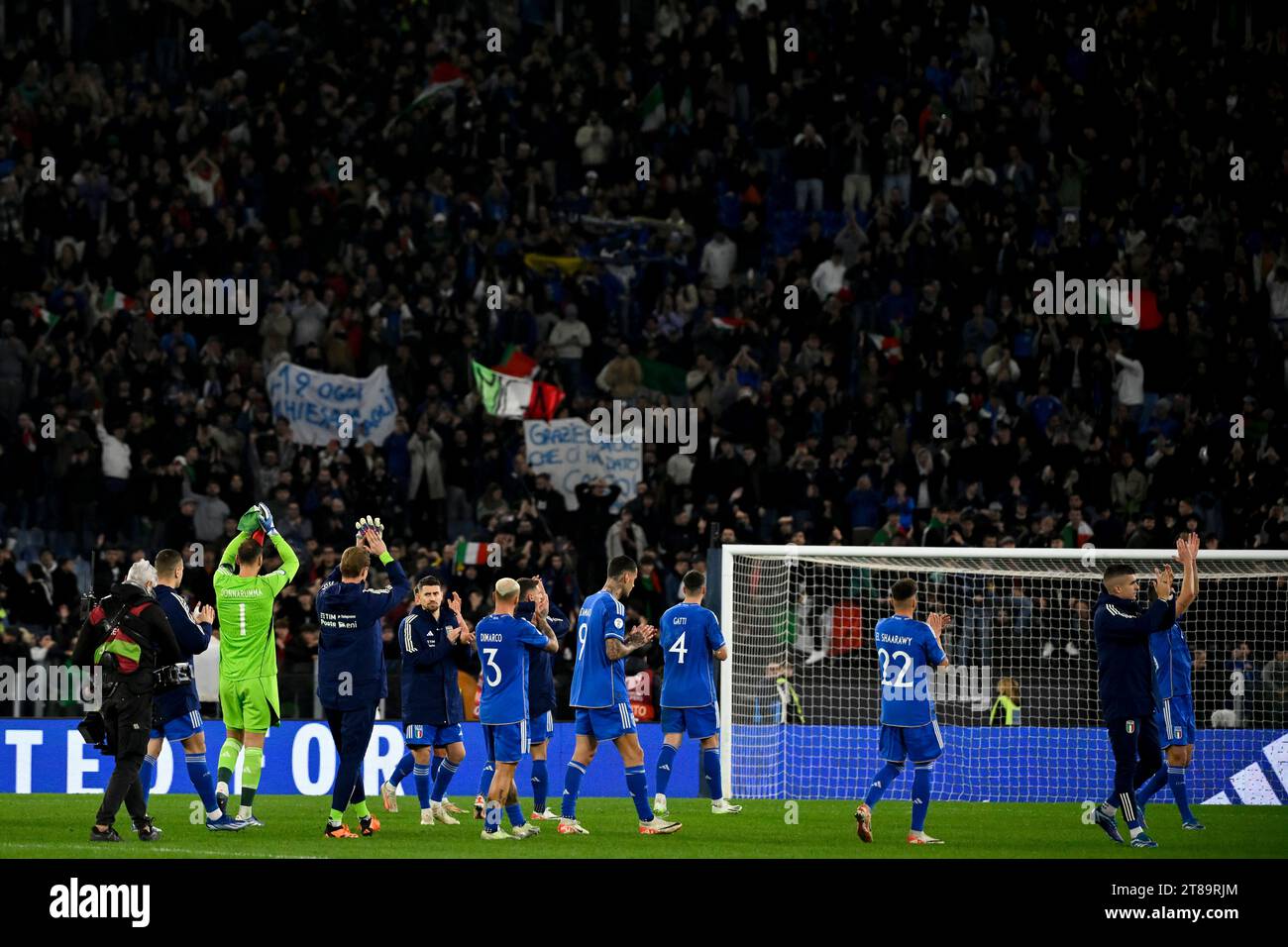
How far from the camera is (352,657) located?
587 inches

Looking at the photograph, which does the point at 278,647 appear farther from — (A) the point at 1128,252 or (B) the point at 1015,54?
(B) the point at 1015,54

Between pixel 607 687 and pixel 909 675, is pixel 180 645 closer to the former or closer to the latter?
pixel 607 687

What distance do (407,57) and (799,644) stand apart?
619 inches

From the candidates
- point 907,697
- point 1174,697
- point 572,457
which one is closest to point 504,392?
point 572,457

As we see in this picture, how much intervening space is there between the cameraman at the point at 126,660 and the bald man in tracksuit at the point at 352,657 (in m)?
1.25

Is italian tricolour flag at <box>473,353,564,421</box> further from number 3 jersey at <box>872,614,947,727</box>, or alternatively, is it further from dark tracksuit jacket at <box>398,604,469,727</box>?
number 3 jersey at <box>872,614,947,727</box>

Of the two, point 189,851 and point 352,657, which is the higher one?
point 352,657

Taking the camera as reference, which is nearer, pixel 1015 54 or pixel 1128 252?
pixel 1128 252

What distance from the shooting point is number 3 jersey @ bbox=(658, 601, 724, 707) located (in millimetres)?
17312

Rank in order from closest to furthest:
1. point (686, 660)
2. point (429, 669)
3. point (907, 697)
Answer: point (907, 697), point (429, 669), point (686, 660)

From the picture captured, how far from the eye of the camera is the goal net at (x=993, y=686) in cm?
1991

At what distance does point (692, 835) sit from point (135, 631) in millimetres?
4968

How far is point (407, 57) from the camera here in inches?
1281
